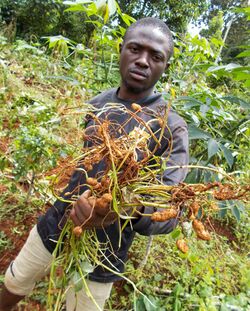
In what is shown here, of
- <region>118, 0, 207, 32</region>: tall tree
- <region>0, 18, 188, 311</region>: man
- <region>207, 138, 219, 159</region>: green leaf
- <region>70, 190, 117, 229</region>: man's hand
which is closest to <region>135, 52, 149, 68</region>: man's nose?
<region>0, 18, 188, 311</region>: man

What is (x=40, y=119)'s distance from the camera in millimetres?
1542

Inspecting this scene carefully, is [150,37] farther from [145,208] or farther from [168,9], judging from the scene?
[168,9]

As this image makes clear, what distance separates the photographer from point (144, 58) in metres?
0.91

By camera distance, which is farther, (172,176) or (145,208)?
A: (172,176)

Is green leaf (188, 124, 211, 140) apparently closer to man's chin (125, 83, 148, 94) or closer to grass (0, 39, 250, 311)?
man's chin (125, 83, 148, 94)

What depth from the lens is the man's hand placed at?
56 centimetres

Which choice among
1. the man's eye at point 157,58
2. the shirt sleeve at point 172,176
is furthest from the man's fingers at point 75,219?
the man's eye at point 157,58

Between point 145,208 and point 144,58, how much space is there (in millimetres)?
A: 480

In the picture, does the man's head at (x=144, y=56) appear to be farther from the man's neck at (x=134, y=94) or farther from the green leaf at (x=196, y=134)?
the green leaf at (x=196, y=134)

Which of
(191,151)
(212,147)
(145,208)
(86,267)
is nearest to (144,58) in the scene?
(212,147)

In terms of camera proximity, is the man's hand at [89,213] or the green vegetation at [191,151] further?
the green vegetation at [191,151]

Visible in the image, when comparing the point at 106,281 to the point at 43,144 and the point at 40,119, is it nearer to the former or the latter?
the point at 43,144

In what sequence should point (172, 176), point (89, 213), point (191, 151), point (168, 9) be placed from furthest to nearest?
1. point (168, 9)
2. point (191, 151)
3. point (172, 176)
4. point (89, 213)

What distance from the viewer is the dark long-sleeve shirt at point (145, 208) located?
726mm
